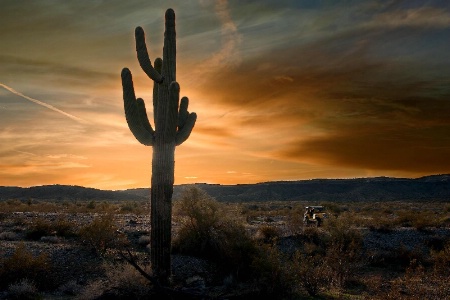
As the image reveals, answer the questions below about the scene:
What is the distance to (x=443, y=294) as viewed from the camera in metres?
11.3

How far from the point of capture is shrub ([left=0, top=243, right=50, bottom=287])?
496 inches

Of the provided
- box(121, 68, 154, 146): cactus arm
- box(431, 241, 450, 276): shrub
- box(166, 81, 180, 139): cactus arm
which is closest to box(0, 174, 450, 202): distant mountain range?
box(431, 241, 450, 276): shrub

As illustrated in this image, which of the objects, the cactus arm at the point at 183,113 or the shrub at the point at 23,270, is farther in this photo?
the cactus arm at the point at 183,113

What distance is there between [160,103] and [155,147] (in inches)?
52.2

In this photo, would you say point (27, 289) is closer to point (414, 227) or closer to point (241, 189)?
point (414, 227)

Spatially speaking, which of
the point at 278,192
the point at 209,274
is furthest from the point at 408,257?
the point at 278,192

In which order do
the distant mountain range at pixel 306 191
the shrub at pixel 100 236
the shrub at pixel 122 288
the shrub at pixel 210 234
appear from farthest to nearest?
the distant mountain range at pixel 306 191 < the shrub at pixel 100 236 < the shrub at pixel 210 234 < the shrub at pixel 122 288

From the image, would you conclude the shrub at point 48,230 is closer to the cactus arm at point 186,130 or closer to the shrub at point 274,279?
the cactus arm at point 186,130

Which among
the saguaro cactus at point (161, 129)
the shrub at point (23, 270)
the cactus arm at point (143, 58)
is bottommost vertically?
the shrub at point (23, 270)

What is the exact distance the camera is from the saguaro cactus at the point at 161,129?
1262 cm

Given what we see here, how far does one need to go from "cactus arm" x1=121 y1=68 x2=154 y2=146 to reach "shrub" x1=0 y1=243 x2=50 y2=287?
4.74m

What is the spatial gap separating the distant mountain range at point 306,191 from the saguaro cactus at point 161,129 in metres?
89.0

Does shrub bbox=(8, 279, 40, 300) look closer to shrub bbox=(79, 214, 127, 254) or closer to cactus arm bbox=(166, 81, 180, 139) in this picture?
shrub bbox=(79, 214, 127, 254)

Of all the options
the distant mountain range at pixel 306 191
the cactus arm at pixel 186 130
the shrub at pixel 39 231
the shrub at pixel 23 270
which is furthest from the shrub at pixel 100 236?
the distant mountain range at pixel 306 191
